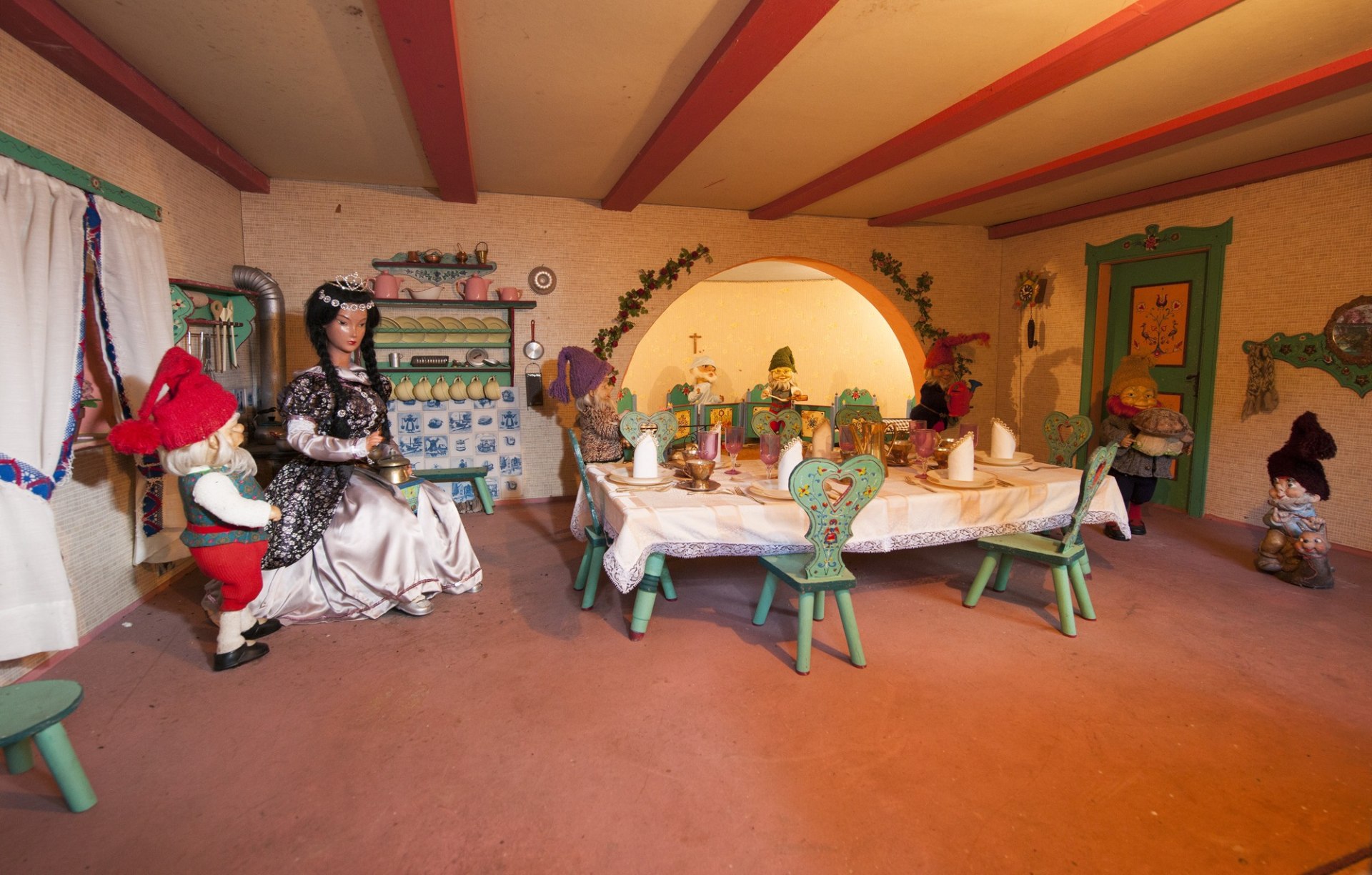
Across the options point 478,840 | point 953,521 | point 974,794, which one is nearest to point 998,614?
Answer: point 953,521

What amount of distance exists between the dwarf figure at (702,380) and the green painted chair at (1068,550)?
14.2ft

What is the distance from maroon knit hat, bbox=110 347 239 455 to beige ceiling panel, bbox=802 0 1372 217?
3968 millimetres

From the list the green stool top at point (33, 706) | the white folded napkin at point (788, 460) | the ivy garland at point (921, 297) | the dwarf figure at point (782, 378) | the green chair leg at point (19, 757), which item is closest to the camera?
the green stool top at point (33, 706)

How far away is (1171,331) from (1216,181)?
112 centimetres

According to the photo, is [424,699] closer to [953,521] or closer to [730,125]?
[953,521]

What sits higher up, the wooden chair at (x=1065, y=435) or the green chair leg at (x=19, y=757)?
the wooden chair at (x=1065, y=435)

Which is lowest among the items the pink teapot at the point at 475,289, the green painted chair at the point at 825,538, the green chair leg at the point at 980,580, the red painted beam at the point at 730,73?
the green chair leg at the point at 980,580

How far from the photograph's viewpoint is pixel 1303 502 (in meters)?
3.37

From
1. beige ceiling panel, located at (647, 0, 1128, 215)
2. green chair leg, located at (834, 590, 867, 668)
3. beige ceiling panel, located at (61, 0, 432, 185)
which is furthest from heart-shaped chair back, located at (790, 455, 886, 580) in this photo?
beige ceiling panel, located at (61, 0, 432, 185)

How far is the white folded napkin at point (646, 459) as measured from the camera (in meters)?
2.79

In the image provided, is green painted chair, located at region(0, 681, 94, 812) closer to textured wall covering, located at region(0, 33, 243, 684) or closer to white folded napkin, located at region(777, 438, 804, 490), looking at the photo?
textured wall covering, located at region(0, 33, 243, 684)

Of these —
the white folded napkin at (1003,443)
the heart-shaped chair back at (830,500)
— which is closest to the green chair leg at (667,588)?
the heart-shaped chair back at (830,500)

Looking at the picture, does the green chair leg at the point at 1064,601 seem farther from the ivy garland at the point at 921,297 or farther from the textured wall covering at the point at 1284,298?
the ivy garland at the point at 921,297

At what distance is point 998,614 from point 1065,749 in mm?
1087
